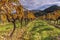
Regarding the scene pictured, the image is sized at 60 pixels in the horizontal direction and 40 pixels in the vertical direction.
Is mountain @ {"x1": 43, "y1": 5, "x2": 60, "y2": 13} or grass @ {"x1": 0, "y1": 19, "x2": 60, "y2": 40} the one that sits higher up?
mountain @ {"x1": 43, "y1": 5, "x2": 60, "y2": 13}

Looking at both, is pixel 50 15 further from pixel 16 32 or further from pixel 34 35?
pixel 16 32

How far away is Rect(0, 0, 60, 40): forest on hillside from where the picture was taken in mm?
2539

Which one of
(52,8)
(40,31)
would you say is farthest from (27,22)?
(52,8)

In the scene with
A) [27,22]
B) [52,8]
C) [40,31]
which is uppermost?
[52,8]

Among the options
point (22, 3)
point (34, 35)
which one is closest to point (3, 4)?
point (22, 3)

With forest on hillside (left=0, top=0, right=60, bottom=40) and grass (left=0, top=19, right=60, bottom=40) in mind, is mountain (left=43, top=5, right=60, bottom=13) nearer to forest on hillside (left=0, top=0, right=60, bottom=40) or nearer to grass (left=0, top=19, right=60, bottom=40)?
forest on hillside (left=0, top=0, right=60, bottom=40)

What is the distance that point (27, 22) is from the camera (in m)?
2.56

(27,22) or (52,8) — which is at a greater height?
(52,8)

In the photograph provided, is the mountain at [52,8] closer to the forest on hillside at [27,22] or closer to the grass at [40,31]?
the forest on hillside at [27,22]

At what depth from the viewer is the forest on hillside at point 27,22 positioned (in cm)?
254

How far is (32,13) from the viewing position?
257cm

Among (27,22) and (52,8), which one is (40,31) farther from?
(52,8)

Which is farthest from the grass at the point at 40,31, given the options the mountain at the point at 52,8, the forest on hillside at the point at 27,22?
the mountain at the point at 52,8

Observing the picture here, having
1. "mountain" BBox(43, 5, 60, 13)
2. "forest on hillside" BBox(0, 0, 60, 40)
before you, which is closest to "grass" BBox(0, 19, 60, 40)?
"forest on hillside" BBox(0, 0, 60, 40)
